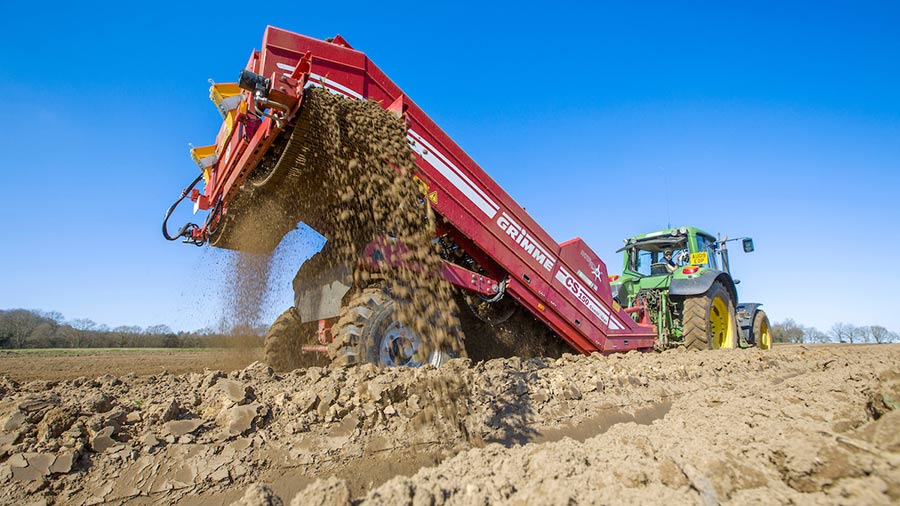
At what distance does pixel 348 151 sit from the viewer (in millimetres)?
3373

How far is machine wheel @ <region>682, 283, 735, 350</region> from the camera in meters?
6.44

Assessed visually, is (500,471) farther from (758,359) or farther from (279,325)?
(758,359)

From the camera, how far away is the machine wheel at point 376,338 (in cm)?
345

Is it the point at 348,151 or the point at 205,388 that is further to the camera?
the point at 348,151

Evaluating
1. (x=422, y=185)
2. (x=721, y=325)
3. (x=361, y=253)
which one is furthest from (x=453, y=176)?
(x=721, y=325)

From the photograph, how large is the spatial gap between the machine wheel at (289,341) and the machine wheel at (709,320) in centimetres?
526

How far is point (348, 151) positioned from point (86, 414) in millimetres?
2239

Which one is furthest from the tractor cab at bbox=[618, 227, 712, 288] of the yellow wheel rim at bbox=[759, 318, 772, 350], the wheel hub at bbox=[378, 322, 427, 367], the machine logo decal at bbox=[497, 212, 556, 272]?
the wheel hub at bbox=[378, 322, 427, 367]

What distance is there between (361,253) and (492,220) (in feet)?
4.25

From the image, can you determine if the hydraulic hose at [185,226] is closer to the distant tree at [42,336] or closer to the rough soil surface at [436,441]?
the rough soil surface at [436,441]

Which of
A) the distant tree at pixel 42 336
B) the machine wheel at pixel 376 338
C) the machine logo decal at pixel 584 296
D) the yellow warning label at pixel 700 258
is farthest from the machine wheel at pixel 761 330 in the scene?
the distant tree at pixel 42 336

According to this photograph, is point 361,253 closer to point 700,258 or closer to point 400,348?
point 400,348

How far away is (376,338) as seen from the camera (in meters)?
3.55

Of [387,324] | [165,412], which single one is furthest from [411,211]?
[165,412]
